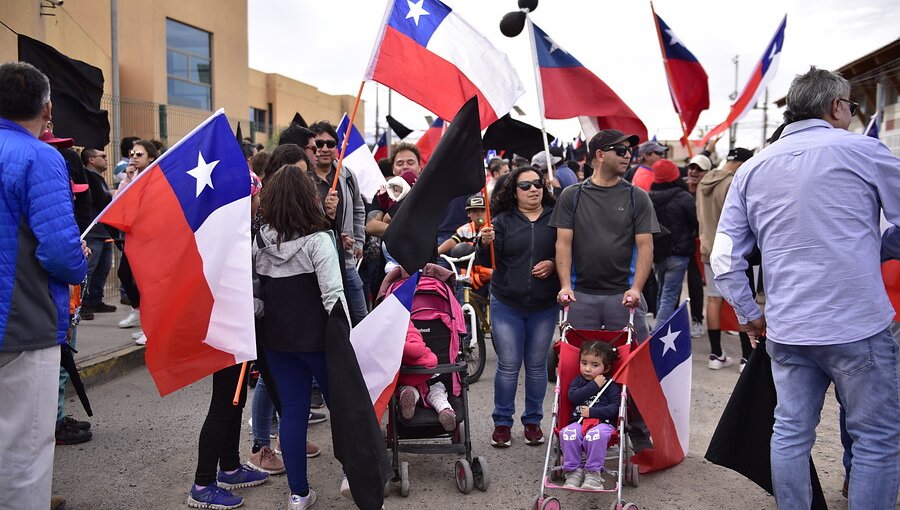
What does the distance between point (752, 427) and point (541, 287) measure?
1725mm

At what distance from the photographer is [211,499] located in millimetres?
4062

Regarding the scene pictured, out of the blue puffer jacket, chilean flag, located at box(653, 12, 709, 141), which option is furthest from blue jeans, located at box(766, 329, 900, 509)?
chilean flag, located at box(653, 12, 709, 141)

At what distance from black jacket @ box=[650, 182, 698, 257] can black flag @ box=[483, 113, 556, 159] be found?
1.48 meters

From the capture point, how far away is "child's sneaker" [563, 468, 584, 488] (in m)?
4.13

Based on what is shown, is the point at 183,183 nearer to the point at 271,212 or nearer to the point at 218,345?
the point at 271,212

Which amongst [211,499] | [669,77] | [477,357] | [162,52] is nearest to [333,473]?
[211,499]

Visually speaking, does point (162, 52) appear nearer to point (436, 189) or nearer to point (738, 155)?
point (738, 155)

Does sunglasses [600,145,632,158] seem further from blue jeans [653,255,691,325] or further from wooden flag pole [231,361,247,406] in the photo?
blue jeans [653,255,691,325]

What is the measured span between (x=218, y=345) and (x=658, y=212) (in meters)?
5.75

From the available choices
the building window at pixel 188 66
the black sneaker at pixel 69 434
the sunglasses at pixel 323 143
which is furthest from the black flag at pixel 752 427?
the building window at pixel 188 66

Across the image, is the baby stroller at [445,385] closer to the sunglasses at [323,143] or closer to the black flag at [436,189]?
the black flag at [436,189]

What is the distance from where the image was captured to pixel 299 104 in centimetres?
4131

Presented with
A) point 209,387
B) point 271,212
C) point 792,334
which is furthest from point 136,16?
point 792,334

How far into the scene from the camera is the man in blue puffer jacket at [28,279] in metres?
3.12
